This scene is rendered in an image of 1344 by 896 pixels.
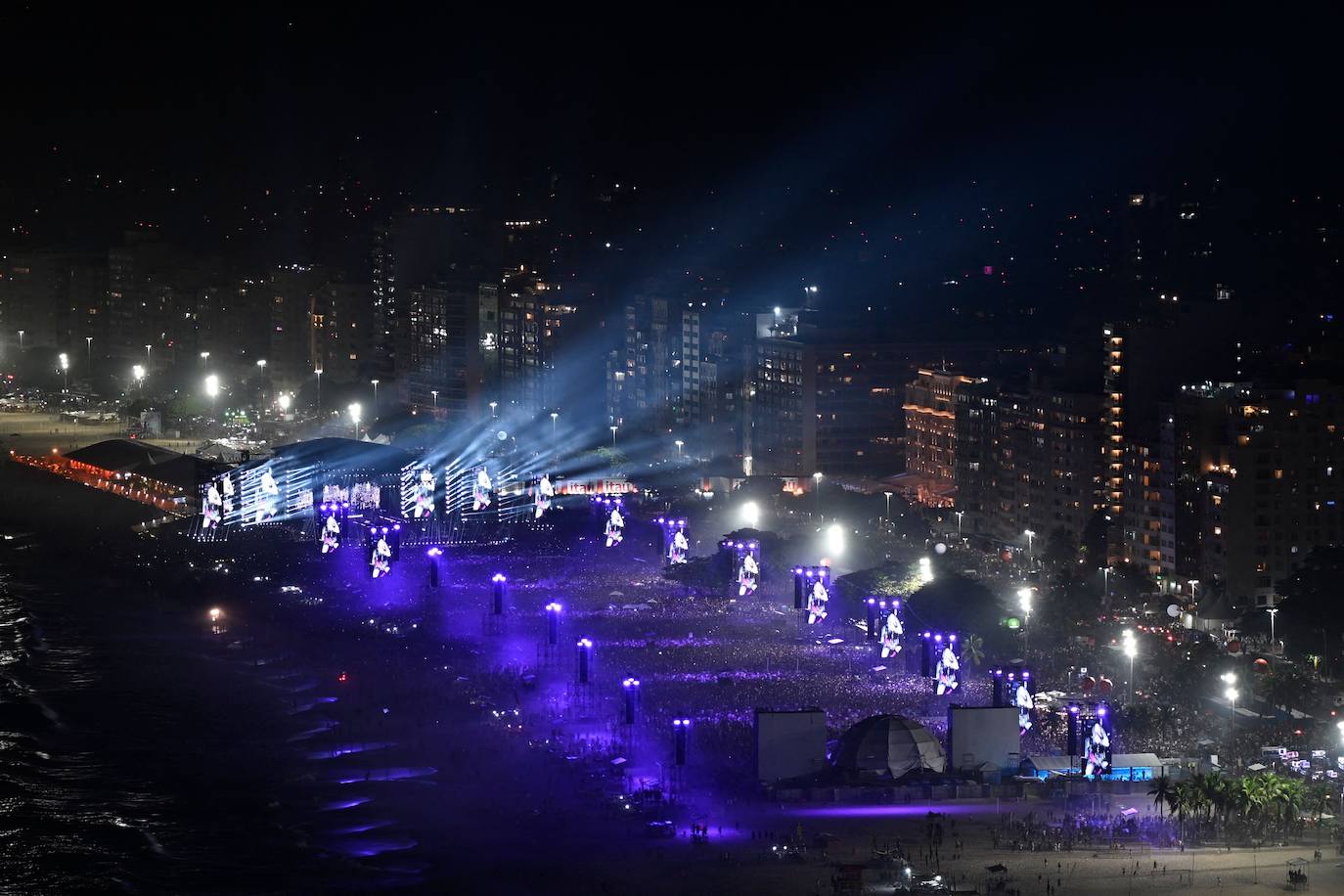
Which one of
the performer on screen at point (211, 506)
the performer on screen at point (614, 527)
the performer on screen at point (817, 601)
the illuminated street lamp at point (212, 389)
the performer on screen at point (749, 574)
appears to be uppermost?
the illuminated street lamp at point (212, 389)

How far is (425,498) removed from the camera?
239 feet

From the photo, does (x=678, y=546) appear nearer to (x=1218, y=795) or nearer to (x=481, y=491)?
(x=481, y=491)

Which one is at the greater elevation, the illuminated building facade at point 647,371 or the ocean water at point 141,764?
the illuminated building facade at point 647,371

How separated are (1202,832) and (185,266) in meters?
102

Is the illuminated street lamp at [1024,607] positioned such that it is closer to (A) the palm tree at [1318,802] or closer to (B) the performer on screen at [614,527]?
(B) the performer on screen at [614,527]

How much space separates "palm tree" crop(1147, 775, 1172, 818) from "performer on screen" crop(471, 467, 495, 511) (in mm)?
36564

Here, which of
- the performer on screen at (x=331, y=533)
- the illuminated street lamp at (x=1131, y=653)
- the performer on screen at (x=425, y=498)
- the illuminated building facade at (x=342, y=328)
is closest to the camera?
the illuminated street lamp at (x=1131, y=653)

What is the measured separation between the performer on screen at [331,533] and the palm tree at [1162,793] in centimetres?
2906

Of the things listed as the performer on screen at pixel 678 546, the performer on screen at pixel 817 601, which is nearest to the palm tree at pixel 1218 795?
the performer on screen at pixel 817 601

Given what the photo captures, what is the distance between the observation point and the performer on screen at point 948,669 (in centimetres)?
4756

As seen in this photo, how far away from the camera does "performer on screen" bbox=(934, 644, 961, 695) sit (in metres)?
47.6

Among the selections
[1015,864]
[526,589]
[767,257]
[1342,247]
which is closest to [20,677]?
[526,589]

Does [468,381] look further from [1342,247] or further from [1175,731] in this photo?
[1175,731]

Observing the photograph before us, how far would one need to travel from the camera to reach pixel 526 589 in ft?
206
